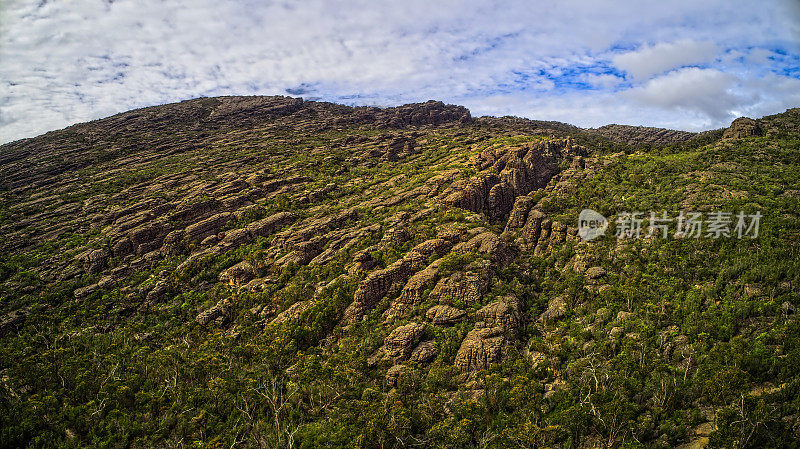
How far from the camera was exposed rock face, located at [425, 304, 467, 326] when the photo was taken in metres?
48.8

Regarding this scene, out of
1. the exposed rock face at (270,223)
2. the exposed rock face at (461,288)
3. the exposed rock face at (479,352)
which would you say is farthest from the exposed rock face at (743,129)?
the exposed rock face at (270,223)

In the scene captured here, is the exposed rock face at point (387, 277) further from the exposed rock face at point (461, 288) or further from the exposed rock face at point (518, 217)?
the exposed rock face at point (518, 217)

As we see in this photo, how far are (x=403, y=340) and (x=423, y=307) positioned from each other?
6.96m

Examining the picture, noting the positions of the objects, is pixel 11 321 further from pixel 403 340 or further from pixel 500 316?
pixel 500 316

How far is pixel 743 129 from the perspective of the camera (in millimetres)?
90000

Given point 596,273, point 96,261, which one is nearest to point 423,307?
point 596,273

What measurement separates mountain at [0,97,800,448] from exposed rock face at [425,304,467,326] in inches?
16.3

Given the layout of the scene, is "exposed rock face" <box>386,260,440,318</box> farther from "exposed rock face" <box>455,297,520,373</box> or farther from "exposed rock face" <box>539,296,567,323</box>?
"exposed rock face" <box>539,296,567,323</box>

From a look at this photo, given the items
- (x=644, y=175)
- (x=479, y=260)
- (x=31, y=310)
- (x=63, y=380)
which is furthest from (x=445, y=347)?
(x=31, y=310)

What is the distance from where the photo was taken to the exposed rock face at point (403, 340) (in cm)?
4572

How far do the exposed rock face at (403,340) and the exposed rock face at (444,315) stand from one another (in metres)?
2.45

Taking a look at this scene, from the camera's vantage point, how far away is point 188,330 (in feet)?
190

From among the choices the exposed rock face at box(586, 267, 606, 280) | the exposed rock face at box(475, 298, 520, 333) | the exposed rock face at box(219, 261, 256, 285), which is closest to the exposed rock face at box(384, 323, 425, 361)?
the exposed rock face at box(475, 298, 520, 333)

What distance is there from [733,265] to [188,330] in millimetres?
89455
